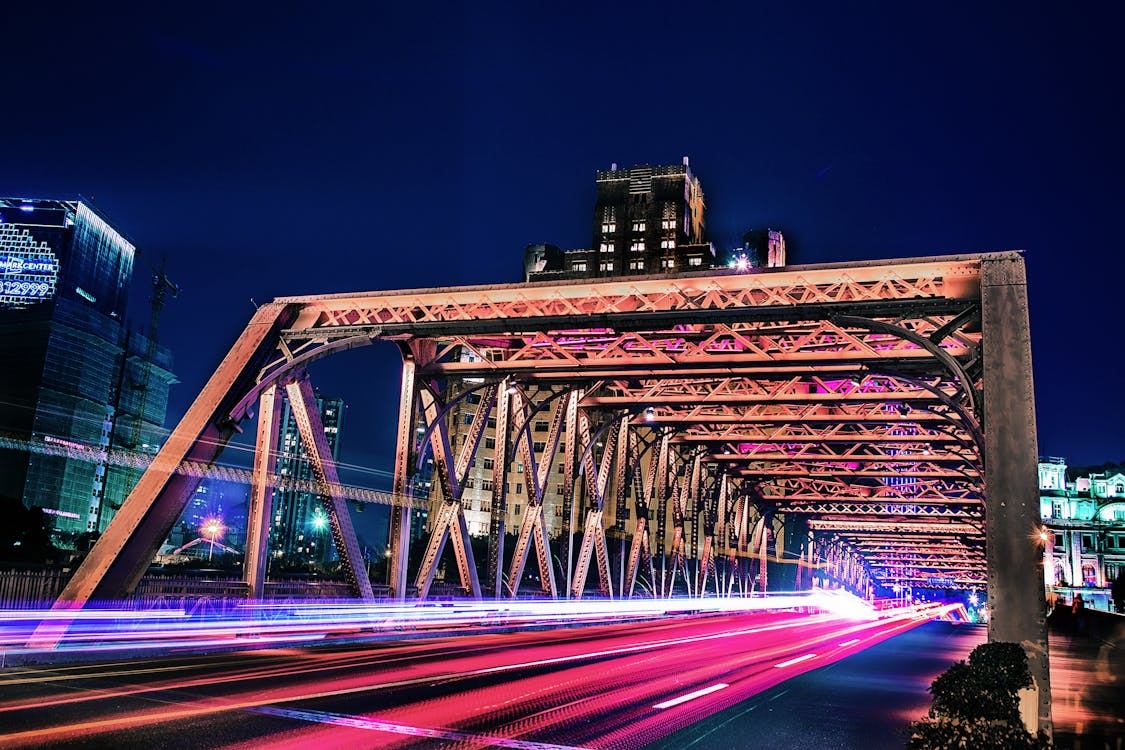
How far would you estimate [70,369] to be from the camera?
383 feet

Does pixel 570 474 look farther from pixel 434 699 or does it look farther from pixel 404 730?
pixel 404 730

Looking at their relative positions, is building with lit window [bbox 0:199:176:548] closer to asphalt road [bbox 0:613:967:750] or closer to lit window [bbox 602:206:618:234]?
lit window [bbox 602:206:618:234]

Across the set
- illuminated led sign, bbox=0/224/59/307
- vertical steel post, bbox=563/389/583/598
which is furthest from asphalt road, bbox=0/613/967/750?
illuminated led sign, bbox=0/224/59/307

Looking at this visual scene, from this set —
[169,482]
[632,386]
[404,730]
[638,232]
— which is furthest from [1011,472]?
[638,232]

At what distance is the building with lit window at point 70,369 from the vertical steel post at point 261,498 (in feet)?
264

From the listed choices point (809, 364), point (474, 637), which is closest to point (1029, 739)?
point (474, 637)

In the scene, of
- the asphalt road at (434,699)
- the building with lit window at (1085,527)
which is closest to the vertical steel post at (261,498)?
the asphalt road at (434,699)

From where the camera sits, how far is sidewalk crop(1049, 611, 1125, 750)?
11430 mm

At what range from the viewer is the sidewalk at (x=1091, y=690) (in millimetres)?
11430

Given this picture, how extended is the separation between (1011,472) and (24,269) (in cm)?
14143

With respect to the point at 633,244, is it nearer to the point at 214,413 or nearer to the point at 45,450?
the point at 45,450

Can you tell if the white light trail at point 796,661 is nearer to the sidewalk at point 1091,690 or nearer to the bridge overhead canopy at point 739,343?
the sidewalk at point 1091,690

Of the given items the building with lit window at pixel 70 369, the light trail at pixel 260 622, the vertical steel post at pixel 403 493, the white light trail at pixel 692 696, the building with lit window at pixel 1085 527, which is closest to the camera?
the white light trail at pixel 692 696

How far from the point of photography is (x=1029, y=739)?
18.4 ft
